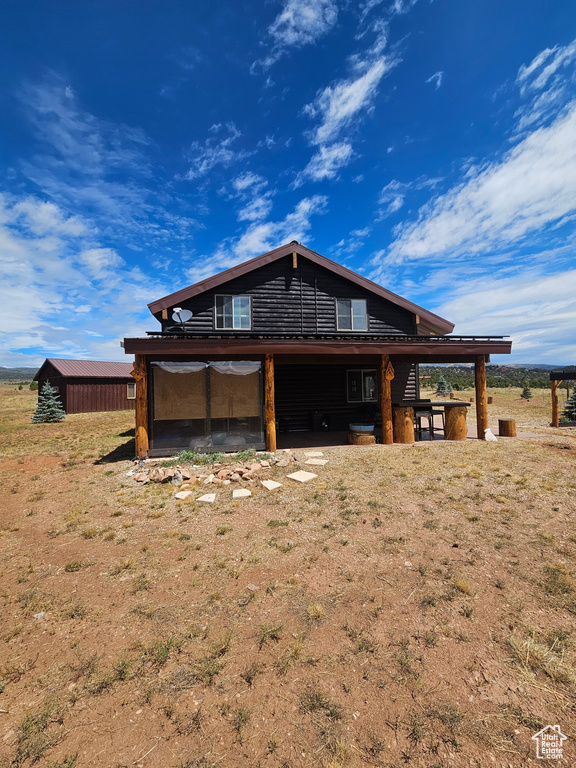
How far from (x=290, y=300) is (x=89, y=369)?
19.6m

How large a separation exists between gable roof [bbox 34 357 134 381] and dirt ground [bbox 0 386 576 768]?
68.9 ft

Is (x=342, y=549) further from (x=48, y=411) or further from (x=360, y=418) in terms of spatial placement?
(x=48, y=411)

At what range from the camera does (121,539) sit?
491 cm

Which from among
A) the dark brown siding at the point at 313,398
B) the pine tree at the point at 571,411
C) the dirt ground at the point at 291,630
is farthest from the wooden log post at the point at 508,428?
the pine tree at the point at 571,411

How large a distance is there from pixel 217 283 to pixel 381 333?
280 inches

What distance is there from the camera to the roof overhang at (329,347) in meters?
8.84

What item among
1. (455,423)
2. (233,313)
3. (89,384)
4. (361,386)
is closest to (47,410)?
(89,384)

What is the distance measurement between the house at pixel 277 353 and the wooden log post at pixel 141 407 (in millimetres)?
28

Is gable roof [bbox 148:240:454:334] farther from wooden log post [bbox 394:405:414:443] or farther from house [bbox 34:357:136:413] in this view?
house [bbox 34:357:136:413]

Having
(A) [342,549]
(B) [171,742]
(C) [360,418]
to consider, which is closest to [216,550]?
(A) [342,549]

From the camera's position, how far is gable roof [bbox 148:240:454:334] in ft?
40.3

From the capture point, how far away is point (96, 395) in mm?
25281

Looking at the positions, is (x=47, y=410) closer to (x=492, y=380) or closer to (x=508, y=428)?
(x=508, y=428)

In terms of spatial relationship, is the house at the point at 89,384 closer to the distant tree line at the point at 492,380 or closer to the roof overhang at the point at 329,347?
the roof overhang at the point at 329,347
